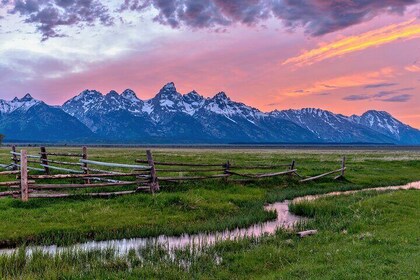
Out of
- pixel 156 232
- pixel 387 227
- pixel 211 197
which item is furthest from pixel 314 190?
pixel 156 232

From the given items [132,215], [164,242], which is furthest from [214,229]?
[132,215]

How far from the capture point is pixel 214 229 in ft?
45.3

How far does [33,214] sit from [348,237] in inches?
457

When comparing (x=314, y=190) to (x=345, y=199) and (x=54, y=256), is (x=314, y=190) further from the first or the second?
(x=54, y=256)

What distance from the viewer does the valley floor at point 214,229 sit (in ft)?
29.3

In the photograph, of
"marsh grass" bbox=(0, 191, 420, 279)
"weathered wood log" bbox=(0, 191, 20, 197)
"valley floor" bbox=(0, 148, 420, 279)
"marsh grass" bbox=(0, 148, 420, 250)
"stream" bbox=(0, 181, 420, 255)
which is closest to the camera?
"marsh grass" bbox=(0, 191, 420, 279)

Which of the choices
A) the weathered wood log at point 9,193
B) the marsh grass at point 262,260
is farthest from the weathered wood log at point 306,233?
the weathered wood log at point 9,193

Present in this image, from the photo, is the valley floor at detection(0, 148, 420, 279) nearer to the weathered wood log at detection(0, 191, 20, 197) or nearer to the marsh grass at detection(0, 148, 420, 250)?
the marsh grass at detection(0, 148, 420, 250)

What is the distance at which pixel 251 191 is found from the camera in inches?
880

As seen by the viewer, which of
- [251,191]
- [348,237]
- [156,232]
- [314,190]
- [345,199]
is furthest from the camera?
[314,190]

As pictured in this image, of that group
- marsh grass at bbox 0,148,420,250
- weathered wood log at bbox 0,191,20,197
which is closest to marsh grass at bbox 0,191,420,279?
marsh grass at bbox 0,148,420,250

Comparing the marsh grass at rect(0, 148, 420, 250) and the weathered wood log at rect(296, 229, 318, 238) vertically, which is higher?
the marsh grass at rect(0, 148, 420, 250)

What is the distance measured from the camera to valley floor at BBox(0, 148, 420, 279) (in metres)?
8.94

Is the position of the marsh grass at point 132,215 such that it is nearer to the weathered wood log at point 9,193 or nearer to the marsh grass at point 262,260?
the weathered wood log at point 9,193
